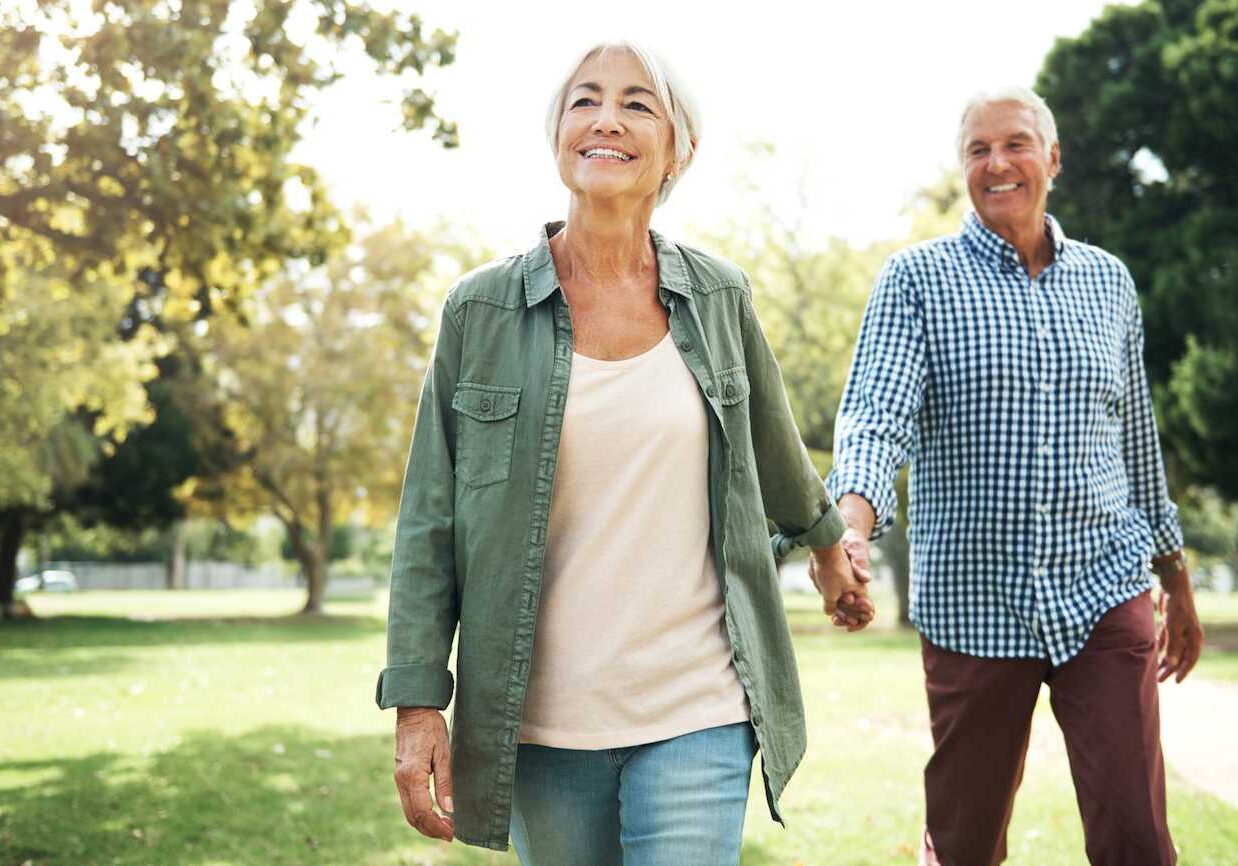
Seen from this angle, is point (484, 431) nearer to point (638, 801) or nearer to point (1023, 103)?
point (638, 801)

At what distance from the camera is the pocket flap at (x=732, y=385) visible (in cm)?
293

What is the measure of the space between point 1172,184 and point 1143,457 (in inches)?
956

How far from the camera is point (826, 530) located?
3.27 metres

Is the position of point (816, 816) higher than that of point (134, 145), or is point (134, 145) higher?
point (134, 145)

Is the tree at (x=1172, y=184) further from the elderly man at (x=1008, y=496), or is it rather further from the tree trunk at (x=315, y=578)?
the tree trunk at (x=315, y=578)

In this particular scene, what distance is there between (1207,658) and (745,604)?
19.2 metres

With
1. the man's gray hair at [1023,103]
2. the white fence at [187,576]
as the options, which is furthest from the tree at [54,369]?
the white fence at [187,576]

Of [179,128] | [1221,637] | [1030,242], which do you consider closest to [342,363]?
[1221,637]

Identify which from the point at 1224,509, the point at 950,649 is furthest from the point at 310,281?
the point at 950,649

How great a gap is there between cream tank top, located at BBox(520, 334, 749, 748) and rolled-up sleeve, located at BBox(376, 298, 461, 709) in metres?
0.21

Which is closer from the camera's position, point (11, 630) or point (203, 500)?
point (11, 630)

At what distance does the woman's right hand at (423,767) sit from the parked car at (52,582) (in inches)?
3206

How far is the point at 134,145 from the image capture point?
382 inches

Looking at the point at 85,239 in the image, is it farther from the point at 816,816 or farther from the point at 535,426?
the point at 535,426
